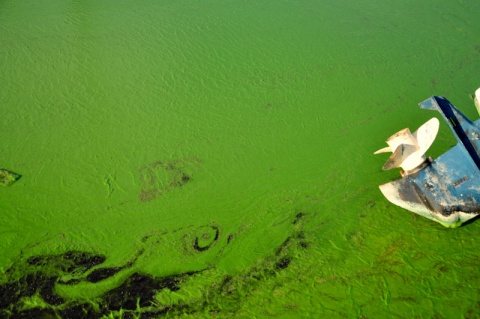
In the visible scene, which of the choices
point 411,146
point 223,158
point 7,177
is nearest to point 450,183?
point 411,146

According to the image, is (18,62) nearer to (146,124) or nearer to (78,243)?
(146,124)

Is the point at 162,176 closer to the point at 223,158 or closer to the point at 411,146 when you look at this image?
the point at 223,158

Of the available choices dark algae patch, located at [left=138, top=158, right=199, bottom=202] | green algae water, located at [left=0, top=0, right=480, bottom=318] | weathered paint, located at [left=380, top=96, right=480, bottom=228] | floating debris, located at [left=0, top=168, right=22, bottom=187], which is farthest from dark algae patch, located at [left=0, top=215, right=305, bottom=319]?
weathered paint, located at [left=380, top=96, right=480, bottom=228]

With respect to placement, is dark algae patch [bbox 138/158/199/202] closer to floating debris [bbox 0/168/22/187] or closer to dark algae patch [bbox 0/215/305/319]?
dark algae patch [bbox 0/215/305/319]

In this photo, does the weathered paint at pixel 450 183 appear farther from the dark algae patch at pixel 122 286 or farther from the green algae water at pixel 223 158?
the dark algae patch at pixel 122 286

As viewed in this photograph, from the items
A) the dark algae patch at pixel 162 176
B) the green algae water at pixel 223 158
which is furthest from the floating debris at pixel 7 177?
the dark algae patch at pixel 162 176

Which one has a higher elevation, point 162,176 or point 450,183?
point 162,176
